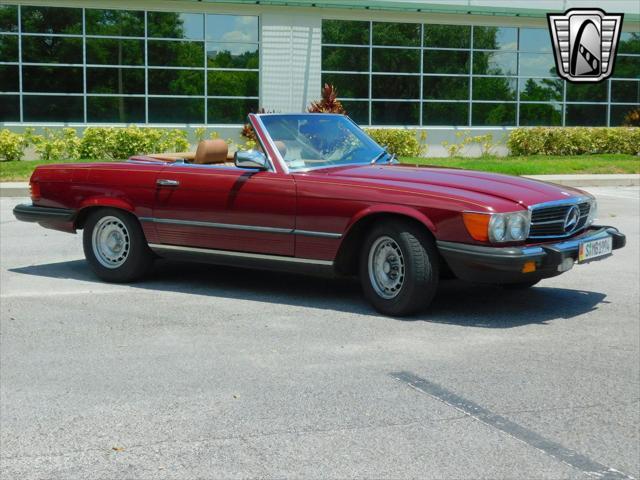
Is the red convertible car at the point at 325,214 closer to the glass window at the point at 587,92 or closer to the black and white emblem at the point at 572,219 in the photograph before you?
the black and white emblem at the point at 572,219

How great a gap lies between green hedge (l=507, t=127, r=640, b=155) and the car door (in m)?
22.2

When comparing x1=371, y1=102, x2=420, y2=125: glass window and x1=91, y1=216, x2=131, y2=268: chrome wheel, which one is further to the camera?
x1=371, y1=102, x2=420, y2=125: glass window

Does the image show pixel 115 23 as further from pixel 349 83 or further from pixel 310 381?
pixel 310 381

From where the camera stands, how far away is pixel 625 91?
33.3 meters

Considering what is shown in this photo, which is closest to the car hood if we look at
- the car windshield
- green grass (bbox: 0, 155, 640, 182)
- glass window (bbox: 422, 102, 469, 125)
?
the car windshield

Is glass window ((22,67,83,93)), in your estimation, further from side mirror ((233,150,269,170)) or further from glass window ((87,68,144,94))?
side mirror ((233,150,269,170))

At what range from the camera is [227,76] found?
29.0m

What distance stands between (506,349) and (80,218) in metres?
4.31

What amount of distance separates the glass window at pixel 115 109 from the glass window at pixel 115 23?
1707mm

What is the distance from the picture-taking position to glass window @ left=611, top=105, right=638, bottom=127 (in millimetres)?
33219

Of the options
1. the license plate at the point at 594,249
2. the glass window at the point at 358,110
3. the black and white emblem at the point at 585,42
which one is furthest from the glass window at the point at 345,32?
the license plate at the point at 594,249

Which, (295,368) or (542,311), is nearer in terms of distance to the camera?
(295,368)

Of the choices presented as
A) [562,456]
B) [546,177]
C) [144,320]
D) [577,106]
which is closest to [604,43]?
[577,106]

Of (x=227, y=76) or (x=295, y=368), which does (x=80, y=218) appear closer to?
(x=295, y=368)
